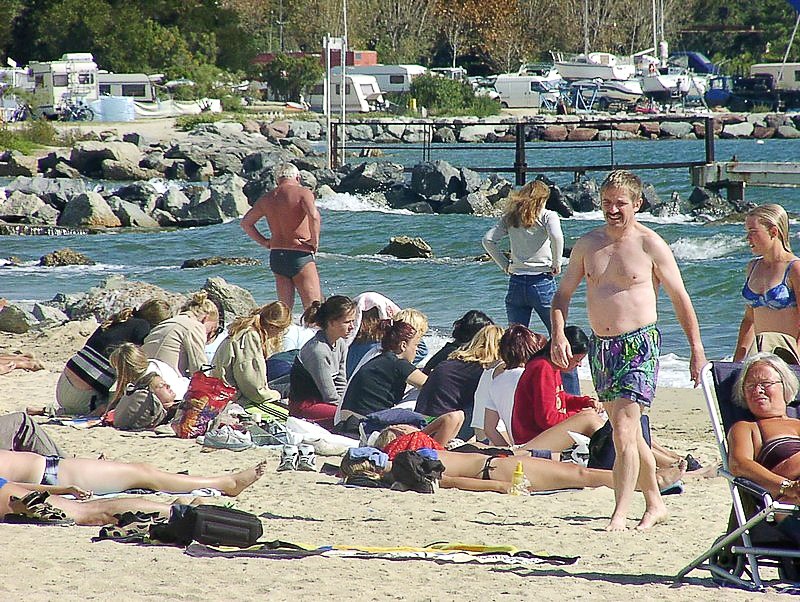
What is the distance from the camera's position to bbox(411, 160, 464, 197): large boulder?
26141mm

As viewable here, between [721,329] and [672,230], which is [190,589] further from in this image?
[672,230]

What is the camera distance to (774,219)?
561cm

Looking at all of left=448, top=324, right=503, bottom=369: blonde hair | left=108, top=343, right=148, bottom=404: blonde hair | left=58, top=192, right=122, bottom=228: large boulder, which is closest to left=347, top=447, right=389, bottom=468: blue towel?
left=448, top=324, right=503, bottom=369: blonde hair

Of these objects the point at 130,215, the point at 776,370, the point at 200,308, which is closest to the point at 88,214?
the point at 130,215

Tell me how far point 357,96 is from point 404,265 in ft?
126

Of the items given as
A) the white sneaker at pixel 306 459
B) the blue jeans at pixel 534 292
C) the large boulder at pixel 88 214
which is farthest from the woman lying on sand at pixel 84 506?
the large boulder at pixel 88 214

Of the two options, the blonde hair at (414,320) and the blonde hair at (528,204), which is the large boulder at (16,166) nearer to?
the blonde hair at (528,204)

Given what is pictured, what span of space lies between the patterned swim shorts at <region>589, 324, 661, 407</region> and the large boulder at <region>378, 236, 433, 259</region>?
1377 cm

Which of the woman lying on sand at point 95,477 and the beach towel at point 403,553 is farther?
the woman lying on sand at point 95,477

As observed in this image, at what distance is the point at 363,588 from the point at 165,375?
3.67 meters

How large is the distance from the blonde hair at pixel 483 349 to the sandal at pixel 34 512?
8.52 ft

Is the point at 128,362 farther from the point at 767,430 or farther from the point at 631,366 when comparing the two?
the point at 767,430

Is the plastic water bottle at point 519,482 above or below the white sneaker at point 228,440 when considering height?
above

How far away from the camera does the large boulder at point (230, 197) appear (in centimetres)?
2459
